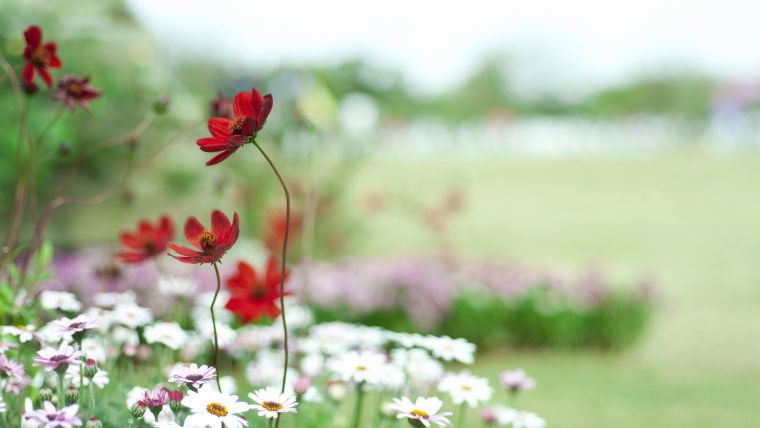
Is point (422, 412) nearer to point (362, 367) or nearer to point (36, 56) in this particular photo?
point (362, 367)

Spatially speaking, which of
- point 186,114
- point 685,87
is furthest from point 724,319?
point 685,87

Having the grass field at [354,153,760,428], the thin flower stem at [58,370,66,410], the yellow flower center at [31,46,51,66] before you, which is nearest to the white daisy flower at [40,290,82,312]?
the thin flower stem at [58,370,66,410]

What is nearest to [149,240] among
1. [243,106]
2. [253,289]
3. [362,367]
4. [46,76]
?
[253,289]

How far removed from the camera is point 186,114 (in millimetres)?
5320

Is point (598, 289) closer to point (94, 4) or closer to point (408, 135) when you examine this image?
point (94, 4)

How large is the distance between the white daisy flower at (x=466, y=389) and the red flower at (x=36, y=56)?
3.35 feet

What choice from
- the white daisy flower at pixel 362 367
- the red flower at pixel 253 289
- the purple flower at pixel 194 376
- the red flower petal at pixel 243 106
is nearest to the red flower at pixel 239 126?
the red flower petal at pixel 243 106

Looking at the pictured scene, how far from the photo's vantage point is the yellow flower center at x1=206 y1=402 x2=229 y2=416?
1.18 metres

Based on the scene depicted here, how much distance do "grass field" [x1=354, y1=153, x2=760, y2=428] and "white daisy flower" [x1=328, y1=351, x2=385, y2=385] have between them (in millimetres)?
2204

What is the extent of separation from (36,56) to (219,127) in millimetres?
642

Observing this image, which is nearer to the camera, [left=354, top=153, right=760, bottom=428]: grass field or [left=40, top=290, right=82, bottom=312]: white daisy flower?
[left=40, top=290, right=82, bottom=312]: white daisy flower

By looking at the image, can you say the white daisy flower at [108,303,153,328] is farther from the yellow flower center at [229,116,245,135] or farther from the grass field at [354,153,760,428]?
the grass field at [354,153,760,428]

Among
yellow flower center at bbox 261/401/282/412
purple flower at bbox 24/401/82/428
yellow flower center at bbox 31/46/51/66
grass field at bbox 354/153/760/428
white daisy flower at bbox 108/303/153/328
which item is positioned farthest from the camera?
grass field at bbox 354/153/760/428

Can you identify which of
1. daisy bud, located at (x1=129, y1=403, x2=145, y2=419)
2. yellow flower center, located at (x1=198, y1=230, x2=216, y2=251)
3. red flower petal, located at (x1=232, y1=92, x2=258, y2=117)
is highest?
red flower petal, located at (x1=232, y1=92, x2=258, y2=117)
